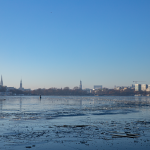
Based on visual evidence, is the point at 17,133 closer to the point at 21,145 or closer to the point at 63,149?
the point at 21,145

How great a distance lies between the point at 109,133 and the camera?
50.8 ft

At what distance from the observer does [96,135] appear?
48.8 feet

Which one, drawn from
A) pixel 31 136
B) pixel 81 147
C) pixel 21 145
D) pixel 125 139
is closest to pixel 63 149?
pixel 81 147

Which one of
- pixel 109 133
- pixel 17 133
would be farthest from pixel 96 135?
pixel 17 133

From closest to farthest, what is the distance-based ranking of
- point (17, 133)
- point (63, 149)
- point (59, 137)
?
point (63, 149) → point (59, 137) → point (17, 133)

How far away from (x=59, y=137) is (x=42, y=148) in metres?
2.64

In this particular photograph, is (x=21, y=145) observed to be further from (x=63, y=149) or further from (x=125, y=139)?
(x=125, y=139)

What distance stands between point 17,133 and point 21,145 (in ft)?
10.8

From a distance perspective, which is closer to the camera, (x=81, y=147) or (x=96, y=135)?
(x=81, y=147)

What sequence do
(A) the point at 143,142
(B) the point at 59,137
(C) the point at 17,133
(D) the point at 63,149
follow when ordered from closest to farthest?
(D) the point at 63,149
(A) the point at 143,142
(B) the point at 59,137
(C) the point at 17,133

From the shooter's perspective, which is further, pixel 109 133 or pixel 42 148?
pixel 109 133

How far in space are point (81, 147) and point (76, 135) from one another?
2829 mm

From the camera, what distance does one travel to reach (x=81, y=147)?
473 inches

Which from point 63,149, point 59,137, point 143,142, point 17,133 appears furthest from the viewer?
point 17,133
